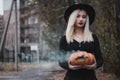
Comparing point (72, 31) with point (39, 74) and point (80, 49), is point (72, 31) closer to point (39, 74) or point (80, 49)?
point (80, 49)

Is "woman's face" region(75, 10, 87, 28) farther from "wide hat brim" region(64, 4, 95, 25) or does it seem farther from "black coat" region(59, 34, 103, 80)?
"black coat" region(59, 34, 103, 80)

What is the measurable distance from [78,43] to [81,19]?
265 millimetres

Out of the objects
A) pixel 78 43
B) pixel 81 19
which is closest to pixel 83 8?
pixel 81 19

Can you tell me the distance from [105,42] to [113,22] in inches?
30.5

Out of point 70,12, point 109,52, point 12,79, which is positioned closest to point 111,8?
point 109,52

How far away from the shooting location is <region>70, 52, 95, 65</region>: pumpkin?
450 cm

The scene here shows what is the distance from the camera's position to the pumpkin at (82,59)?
4.50m

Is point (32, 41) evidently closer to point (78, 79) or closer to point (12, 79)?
point (12, 79)

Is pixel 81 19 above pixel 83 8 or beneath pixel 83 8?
beneath

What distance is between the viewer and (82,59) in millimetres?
4508

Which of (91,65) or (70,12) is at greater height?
(70,12)

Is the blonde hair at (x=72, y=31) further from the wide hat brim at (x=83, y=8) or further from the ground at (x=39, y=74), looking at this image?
the ground at (x=39, y=74)

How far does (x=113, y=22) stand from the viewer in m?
14.7

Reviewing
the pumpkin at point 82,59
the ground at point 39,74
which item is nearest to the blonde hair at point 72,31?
the pumpkin at point 82,59
